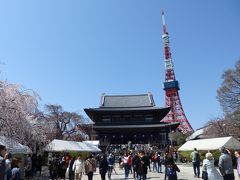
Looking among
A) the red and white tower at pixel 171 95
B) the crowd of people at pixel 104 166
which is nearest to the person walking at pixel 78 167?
the crowd of people at pixel 104 166

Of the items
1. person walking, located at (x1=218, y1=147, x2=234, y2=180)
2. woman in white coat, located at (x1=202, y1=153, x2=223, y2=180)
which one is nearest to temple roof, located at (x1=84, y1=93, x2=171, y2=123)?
woman in white coat, located at (x1=202, y1=153, x2=223, y2=180)

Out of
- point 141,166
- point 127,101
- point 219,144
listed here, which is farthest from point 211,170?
point 127,101

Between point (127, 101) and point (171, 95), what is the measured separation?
74.3 ft

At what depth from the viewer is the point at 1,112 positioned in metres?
15.0

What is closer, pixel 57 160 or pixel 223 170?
pixel 223 170

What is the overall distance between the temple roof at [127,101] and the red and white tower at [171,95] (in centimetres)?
1512

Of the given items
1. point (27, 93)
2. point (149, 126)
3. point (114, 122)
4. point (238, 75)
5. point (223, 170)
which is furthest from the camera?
point (114, 122)

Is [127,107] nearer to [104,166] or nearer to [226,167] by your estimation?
[104,166]

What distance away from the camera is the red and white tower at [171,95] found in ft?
237

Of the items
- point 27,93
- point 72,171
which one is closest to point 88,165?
point 72,171

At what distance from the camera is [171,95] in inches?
3029

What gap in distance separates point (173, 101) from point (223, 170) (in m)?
67.4

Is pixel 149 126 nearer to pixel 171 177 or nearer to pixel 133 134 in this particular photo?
pixel 133 134

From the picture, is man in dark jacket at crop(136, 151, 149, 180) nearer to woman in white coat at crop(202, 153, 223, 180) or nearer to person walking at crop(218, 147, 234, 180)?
woman in white coat at crop(202, 153, 223, 180)
